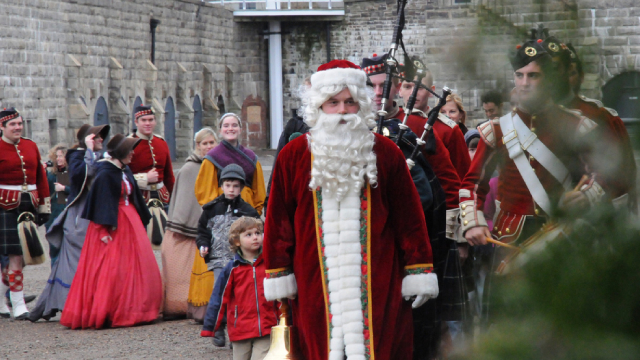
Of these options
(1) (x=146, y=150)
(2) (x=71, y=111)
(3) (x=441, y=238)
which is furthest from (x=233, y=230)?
(2) (x=71, y=111)

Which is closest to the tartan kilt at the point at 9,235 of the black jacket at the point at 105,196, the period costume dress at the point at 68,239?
the period costume dress at the point at 68,239

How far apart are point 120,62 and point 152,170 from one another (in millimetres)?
19678

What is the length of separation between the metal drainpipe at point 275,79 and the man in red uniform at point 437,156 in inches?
1239

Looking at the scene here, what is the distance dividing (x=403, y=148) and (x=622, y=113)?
3.56m

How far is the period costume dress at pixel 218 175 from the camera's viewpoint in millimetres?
6770

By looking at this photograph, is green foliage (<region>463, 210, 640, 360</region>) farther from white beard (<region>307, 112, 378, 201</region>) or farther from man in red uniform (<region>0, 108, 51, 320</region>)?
man in red uniform (<region>0, 108, 51, 320</region>)

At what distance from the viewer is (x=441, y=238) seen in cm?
448

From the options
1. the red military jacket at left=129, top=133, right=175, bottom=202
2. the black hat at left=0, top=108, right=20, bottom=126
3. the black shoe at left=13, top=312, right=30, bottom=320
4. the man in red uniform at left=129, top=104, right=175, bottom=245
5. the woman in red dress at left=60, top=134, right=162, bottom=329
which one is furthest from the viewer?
the red military jacket at left=129, top=133, right=175, bottom=202

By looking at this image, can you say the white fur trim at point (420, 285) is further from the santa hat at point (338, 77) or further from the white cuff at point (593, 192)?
the white cuff at point (593, 192)

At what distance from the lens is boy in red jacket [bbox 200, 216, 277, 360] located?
489cm

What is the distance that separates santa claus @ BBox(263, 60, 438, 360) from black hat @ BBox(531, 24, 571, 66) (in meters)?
2.50

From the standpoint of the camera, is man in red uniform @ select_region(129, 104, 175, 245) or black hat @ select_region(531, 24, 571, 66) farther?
man in red uniform @ select_region(129, 104, 175, 245)

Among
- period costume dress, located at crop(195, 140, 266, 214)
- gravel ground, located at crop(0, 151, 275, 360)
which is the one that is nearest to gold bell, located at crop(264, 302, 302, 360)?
gravel ground, located at crop(0, 151, 275, 360)

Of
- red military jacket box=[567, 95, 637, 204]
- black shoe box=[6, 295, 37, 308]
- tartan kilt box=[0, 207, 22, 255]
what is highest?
red military jacket box=[567, 95, 637, 204]
